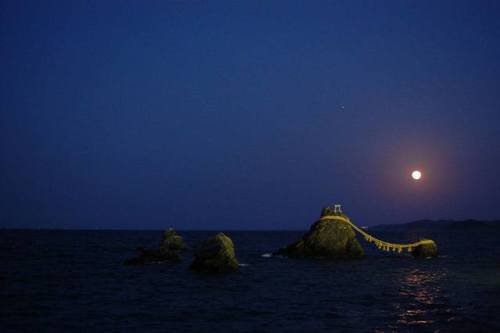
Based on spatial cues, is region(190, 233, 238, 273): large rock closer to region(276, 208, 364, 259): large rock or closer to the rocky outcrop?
the rocky outcrop

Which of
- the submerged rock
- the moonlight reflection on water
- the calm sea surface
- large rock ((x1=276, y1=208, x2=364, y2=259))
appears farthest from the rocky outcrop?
the submerged rock

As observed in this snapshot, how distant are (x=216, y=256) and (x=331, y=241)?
20.5 metres

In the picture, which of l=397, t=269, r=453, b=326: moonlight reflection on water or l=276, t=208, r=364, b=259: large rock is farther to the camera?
l=276, t=208, r=364, b=259: large rock

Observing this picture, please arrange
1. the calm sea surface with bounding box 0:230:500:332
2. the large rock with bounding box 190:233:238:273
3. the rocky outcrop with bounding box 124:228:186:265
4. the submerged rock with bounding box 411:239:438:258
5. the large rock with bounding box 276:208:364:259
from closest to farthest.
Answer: the calm sea surface with bounding box 0:230:500:332, the large rock with bounding box 190:233:238:273, the rocky outcrop with bounding box 124:228:186:265, the large rock with bounding box 276:208:364:259, the submerged rock with bounding box 411:239:438:258

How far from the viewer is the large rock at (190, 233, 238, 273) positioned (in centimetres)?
4475

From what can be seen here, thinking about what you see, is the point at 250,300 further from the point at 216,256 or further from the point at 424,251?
the point at 424,251

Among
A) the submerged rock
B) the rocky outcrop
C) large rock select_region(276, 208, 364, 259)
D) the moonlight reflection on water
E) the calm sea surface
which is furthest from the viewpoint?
the submerged rock

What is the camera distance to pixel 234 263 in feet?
152

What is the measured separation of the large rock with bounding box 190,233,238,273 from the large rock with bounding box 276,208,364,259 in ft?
59.4

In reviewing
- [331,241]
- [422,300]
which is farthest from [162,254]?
[422,300]

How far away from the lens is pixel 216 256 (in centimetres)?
4522

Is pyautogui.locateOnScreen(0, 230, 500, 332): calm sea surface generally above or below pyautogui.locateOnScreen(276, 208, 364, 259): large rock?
below

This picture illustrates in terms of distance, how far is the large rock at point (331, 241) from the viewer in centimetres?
6050

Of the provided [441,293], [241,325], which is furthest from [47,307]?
[441,293]
